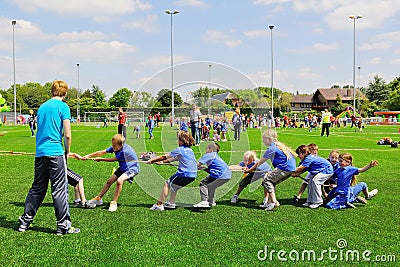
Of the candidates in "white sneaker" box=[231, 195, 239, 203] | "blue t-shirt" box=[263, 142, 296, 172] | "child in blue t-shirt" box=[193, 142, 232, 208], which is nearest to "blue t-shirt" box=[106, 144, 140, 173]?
"child in blue t-shirt" box=[193, 142, 232, 208]

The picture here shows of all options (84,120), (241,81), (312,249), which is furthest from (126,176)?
(84,120)

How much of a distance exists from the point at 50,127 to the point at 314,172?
5.08 meters

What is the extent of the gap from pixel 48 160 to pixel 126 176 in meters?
2.13

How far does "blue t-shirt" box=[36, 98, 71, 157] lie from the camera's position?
6.50 m

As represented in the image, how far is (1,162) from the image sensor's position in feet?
49.6

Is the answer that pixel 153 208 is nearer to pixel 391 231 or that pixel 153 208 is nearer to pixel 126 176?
pixel 126 176

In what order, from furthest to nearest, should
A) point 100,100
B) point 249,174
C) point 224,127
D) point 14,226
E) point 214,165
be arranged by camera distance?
point 100,100, point 224,127, point 249,174, point 214,165, point 14,226

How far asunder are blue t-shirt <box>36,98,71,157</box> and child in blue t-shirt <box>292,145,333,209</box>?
4631 mm

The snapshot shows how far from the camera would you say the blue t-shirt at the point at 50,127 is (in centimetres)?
650

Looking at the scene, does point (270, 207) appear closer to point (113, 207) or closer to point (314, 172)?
point (314, 172)

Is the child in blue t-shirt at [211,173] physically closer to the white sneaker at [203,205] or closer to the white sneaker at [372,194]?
the white sneaker at [203,205]

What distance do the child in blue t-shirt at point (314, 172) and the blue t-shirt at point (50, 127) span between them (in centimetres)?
463

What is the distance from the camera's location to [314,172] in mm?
8758

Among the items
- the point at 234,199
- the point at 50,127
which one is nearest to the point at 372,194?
the point at 234,199
